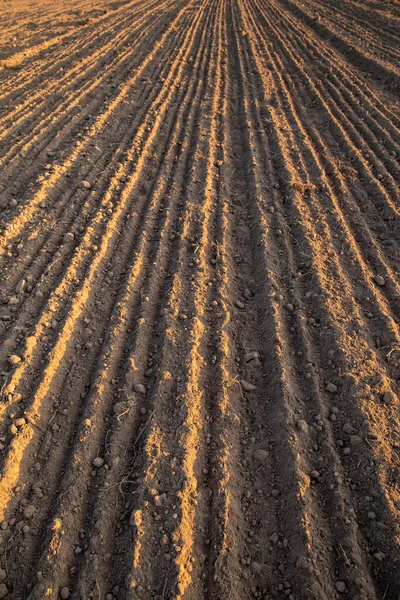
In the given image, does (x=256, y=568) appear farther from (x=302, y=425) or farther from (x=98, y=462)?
(x=98, y=462)

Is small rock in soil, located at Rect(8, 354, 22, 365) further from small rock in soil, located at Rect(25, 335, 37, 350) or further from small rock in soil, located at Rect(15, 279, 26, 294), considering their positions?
small rock in soil, located at Rect(15, 279, 26, 294)

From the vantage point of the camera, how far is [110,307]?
4.23m

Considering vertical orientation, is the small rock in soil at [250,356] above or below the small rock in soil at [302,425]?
above

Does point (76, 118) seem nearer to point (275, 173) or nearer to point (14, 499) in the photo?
point (275, 173)

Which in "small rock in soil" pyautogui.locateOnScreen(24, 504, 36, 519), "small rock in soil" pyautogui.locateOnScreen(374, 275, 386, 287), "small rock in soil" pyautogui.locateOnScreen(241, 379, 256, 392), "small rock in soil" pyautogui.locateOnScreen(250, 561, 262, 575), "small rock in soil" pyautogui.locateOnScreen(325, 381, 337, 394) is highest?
"small rock in soil" pyautogui.locateOnScreen(374, 275, 386, 287)

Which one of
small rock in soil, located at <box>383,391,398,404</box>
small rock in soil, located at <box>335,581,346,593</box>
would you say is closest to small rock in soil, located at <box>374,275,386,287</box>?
small rock in soil, located at <box>383,391,398,404</box>

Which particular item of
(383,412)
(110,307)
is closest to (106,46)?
(110,307)

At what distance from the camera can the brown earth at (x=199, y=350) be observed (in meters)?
2.62

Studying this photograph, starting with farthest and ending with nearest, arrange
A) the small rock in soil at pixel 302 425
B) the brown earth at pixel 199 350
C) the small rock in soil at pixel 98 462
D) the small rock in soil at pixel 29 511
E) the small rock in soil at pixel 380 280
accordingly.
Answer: the small rock in soil at pixel 380 280 → the small rock in soil at pixel 302 425 → the small rock in soil at pixel 98 462 → the small rock in soil at pixel 29 511 → the brown earth at pixel 199 350

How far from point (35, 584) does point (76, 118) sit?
7.68m

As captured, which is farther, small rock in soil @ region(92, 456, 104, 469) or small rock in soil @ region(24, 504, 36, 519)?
small rock in soil @ region(92, 456, 104, 469)

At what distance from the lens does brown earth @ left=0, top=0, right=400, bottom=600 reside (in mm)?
2619

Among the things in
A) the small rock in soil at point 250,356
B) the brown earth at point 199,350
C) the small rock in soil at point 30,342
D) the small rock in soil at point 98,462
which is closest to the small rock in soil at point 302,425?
the brown earth at point 199,350

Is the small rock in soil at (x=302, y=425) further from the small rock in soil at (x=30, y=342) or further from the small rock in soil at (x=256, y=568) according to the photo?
the small rock in soil at (x=30, y=342)
